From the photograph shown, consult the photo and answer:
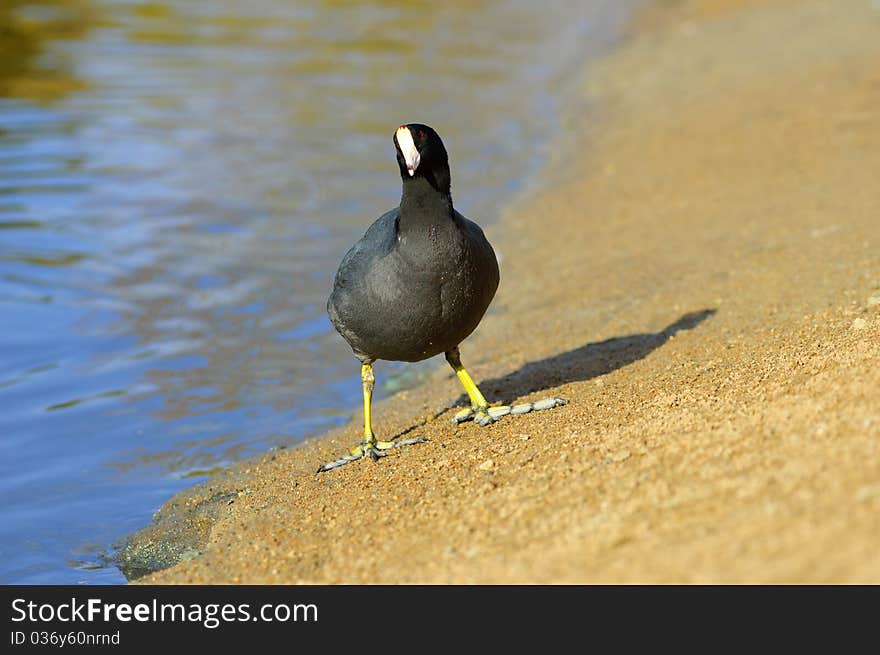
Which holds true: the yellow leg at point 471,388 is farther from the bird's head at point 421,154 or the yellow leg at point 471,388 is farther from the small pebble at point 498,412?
the bird's head at point 421,154

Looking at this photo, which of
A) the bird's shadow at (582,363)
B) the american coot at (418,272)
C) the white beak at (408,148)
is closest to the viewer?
the white beak at (408,148)

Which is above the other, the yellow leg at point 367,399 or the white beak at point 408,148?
the white beak at point 408,148

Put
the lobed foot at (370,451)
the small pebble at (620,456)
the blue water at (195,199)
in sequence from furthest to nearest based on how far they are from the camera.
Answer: the blue water at (195,199), the lobed foot at (370,451), the small pebble at (620,456)

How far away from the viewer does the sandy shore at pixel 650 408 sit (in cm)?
389

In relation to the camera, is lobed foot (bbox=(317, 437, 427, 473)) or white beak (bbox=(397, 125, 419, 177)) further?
lobed foot (bbox=(317, 437, 427, 473))

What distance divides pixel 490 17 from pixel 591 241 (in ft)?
44.1

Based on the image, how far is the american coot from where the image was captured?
18.5 feet

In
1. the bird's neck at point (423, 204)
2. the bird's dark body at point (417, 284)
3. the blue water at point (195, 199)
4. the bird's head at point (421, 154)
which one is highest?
the bird's head at point (421, 154)

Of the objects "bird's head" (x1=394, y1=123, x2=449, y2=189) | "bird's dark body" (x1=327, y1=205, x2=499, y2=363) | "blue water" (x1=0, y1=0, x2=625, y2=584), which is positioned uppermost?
"bird's head" (x1=394, y1=123, x2=449, y2=189)

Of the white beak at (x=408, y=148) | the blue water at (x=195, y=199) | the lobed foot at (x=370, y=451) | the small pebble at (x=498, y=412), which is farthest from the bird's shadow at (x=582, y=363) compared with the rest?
the white beak at (x=408, y=148)

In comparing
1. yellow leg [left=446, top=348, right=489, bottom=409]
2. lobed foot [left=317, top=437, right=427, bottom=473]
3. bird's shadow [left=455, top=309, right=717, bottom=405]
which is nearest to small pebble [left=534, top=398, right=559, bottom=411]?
yellow leg [left=446, top=348, right=489, bottom=409]

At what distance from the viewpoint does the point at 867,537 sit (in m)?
3.48

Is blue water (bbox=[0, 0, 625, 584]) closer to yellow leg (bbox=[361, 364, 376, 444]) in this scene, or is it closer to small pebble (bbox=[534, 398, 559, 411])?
yellow leg (bbox=[361, 364, 376, 444])
